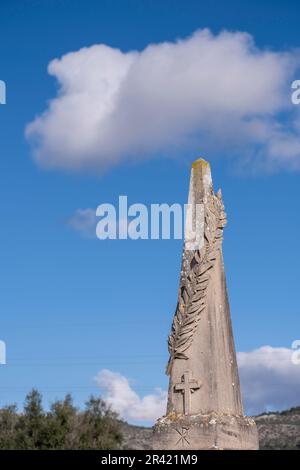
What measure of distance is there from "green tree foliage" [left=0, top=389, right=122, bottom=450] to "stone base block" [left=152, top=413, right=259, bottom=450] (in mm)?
27502

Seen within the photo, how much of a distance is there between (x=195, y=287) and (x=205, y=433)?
9.78ft

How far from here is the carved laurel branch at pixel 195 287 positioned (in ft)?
53.6

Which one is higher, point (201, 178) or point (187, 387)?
point (201, 178)

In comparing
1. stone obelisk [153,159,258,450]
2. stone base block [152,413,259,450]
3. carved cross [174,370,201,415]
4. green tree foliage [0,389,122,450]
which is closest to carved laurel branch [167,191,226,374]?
stone obelisk [153,159,258,450]

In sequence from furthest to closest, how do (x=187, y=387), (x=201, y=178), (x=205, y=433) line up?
(x=201, y=178) → (x=187, y=387) → (x=205, y=433)

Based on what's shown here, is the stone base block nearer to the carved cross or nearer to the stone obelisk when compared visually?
the stone obelisk

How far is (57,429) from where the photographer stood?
141 feet

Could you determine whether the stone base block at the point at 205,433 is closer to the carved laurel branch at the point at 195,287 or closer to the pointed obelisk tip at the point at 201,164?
the carved laurel branch at the point at 195,287

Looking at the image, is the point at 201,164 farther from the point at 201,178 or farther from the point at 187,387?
the point at 187,387

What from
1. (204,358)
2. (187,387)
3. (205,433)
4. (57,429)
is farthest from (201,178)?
(57,429)

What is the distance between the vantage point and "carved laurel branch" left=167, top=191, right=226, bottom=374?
16328mm

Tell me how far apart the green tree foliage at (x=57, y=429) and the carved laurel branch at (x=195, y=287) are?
27818 mm
